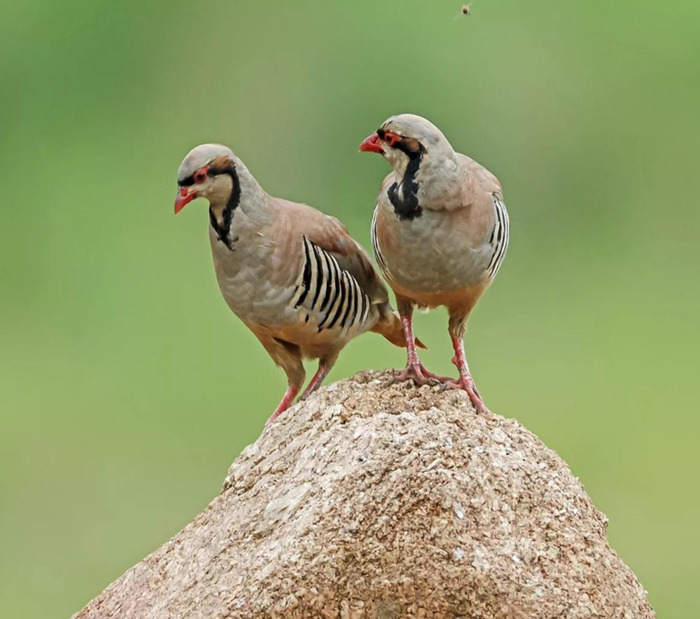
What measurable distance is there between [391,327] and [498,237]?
1109mm

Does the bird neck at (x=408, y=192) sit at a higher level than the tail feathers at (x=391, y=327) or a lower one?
lower

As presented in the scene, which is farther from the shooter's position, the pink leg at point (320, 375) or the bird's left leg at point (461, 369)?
Result: the pink leg at point (320, 375)

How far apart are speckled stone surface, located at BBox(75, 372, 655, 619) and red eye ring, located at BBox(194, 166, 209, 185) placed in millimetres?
1025

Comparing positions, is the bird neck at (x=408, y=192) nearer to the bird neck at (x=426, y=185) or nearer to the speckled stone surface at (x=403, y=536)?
the bird neck at (x=426, y=185)

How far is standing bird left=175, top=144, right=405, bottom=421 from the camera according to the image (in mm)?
4809

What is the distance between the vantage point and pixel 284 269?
5.08 m

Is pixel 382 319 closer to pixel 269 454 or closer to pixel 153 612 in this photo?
pixel 269 454

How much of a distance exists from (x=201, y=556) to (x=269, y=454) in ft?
1.45

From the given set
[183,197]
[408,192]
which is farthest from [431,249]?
[183,197]

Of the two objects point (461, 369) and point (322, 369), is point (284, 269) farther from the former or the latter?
point (461, 369)

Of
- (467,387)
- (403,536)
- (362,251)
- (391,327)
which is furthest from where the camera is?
(391,327)

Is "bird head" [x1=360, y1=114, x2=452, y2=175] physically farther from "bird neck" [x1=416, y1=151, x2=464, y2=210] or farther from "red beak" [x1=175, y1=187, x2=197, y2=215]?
"red beak" [x1=175, y1=187, x2=197, y2=215]

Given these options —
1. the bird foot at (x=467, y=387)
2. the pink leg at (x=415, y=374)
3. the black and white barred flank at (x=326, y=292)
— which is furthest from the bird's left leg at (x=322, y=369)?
the bird foot at (x=467, y=387)

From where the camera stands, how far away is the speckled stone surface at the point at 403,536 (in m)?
3.68
